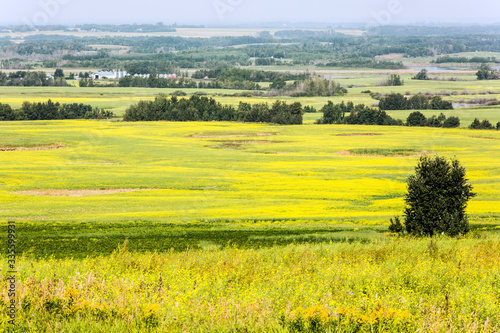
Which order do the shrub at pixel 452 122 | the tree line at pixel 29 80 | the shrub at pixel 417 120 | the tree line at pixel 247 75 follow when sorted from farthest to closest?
1. the tree line at pixel 247 75
2. the tree line at pixel 29 80
3. the shrub at pixel 417 120
4. the shrub at pixel 452 122

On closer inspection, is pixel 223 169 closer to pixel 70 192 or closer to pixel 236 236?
pixel 70 192

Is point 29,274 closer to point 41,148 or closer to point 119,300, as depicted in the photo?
point 119,300

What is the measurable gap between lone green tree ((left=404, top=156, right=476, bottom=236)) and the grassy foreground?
10597 millimetres

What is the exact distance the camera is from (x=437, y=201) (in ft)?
84.5

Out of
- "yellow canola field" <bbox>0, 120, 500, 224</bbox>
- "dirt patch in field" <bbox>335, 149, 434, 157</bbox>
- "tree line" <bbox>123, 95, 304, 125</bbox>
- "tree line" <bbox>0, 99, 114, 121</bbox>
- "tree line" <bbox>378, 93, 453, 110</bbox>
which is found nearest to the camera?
"yellow canola field" <bbox>0, 120, 500, 224</bbox>

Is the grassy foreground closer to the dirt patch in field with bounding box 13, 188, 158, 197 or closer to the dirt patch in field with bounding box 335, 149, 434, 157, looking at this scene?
the dirt patch in field with bounding box 13, 188, 158, 197

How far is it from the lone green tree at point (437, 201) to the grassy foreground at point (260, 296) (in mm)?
10597

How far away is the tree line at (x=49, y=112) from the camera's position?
4259 inches

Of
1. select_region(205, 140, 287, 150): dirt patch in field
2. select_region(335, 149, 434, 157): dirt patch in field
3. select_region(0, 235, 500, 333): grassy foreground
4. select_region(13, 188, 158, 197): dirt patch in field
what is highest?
select_region(0, 235, 500, 333): grassy foreground

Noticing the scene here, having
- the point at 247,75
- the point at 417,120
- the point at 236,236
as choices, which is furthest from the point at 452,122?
the point at 247,75

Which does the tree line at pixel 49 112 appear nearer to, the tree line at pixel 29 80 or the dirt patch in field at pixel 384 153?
the tree line at pixel 29 80

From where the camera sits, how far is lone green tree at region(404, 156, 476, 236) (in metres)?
25.6

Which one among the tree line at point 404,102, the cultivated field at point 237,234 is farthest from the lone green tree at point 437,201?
the tree line at point 404,102

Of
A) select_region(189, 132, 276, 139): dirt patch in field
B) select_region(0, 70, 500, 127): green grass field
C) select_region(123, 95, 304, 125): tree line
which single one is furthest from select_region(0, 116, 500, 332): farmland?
select_region(0, 70, 500, 127): green grass field
